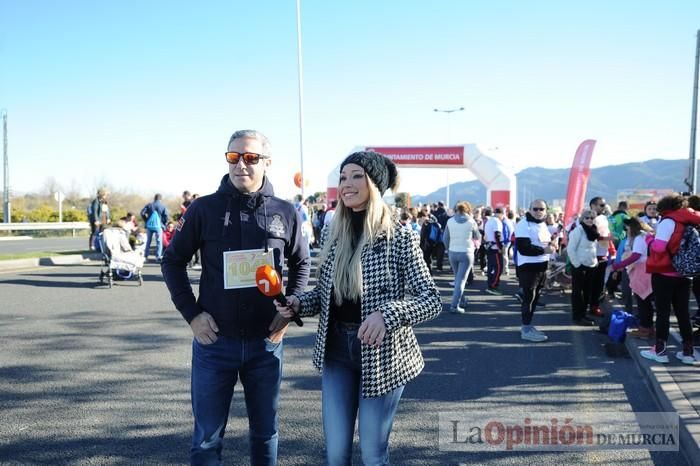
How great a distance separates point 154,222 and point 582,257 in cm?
1098

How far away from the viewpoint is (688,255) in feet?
17.6

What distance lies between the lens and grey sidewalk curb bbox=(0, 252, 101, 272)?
525 inches

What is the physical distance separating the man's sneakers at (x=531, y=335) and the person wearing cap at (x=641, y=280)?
112cm

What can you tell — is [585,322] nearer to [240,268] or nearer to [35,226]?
[240,268]

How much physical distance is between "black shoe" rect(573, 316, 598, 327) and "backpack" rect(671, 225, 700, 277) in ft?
8.32

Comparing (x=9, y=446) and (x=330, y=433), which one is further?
(x=9, y=446)

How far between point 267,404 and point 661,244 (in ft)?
15.4

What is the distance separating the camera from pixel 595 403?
4.55 m

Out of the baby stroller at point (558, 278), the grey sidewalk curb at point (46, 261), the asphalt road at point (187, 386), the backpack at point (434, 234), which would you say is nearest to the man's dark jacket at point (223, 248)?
the asphalt road at point (187, 386)

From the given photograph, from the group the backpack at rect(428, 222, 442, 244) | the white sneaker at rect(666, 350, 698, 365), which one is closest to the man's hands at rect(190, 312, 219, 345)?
the white sneaker at rect(666, 350, 698, 365)

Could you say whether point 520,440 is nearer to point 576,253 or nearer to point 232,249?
point 232,249

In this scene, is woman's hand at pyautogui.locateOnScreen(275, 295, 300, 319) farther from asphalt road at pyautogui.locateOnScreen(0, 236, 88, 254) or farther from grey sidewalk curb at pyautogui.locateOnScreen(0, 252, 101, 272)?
asphalt road at pyautogui.locateOnScreen(0, 236, 88, 254)

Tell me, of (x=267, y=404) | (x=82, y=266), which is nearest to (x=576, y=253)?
(x=267, y=404)

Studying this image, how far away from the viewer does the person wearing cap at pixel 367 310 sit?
7.75 feet
